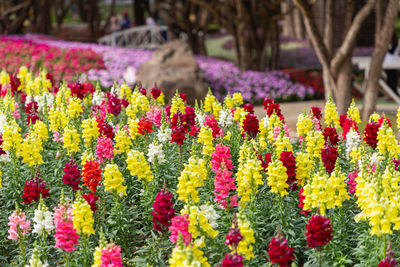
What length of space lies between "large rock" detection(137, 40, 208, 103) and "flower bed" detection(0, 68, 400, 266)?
19.6 ft

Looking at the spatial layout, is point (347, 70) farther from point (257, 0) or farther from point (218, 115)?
point (257, 0)

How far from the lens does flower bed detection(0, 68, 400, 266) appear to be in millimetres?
4453

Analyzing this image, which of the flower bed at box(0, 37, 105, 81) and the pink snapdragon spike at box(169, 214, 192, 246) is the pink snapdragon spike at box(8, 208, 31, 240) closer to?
the pink snapdragon spike at box(169, 214, 192, 246)

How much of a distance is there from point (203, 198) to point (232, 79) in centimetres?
1035

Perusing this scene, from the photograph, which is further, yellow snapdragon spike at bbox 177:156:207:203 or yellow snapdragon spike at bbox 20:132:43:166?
yellow snapdragon spike at bbox 20:132:43:166

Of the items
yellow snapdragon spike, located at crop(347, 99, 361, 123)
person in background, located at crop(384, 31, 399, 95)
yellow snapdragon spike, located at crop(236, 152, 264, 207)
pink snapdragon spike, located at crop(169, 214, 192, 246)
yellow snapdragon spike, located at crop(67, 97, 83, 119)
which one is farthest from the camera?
person in background, located at crop(384, 31, 399, 95)

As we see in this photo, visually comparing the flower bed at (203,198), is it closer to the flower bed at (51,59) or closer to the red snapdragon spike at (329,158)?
the red snapdragon spike at (329,158)

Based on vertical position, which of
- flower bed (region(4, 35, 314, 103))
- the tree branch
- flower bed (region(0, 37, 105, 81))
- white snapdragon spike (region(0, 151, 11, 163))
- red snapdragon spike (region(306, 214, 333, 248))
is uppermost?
the tree branch

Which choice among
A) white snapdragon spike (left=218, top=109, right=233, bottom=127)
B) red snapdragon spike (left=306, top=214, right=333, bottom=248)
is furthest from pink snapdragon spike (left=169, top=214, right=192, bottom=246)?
white snapdragon spike (left=218, top=109, right=233, bottom=127)

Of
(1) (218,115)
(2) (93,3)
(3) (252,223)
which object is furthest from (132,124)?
(2) (93,3)

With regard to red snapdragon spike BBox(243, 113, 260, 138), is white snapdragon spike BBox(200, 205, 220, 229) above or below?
below

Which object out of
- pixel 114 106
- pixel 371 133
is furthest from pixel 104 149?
pixel 371 133

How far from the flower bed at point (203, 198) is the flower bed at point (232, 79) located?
A: 7.70 m

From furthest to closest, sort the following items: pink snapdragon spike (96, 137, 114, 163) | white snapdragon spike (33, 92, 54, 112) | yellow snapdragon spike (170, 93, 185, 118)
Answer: white snapdragon spike (33, 92, 54, 112), yellow snapdragon spike (170, 93, 185, 118), pink snapdragon spike (96, 137, 114, 163)
